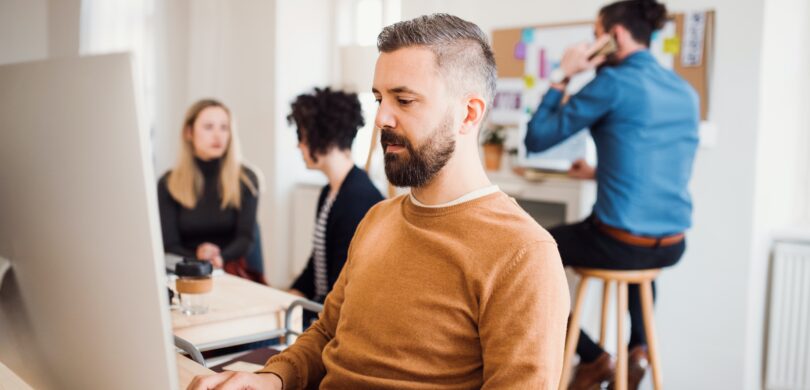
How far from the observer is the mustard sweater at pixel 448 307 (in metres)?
0.95

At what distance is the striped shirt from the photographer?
2143 millimetres

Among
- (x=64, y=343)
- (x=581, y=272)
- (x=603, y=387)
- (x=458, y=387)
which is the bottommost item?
(x=603, y=387)

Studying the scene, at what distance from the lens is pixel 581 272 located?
92.0 inches

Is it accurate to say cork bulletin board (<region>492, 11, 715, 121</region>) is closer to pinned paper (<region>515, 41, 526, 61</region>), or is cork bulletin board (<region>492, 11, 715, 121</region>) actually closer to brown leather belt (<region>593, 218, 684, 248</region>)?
pinned paper (<region>515, 41, 526, 61</region>)

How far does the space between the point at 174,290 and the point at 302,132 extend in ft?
2.40

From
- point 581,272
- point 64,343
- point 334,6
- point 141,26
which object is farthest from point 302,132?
point 334,6

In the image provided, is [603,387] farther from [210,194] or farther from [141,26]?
[141,26]

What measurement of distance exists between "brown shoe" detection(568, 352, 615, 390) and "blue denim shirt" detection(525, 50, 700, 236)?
1.64 feet

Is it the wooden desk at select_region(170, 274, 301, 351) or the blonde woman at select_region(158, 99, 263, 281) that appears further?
the blonde woman at select_region(158, 99, 263, 281)

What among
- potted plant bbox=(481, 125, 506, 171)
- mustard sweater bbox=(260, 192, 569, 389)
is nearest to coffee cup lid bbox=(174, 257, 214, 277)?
mustard sweater bbox=(260, 192, 569, 389)

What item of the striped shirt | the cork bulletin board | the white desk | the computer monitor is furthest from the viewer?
the white desk

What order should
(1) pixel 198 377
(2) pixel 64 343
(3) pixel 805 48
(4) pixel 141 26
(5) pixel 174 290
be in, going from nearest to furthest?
(2) pixel 64 343 < (1) pixel 198 377 < (5) pixel 174 290 < (3) pixel 805 48 < (4) pixel 141 26

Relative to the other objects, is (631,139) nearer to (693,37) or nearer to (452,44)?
(693,37)

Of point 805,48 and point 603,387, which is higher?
point 805,48
